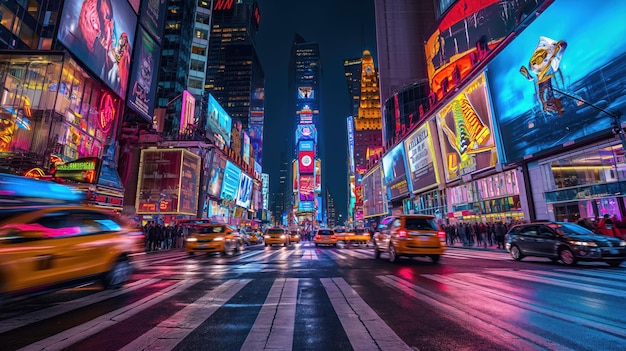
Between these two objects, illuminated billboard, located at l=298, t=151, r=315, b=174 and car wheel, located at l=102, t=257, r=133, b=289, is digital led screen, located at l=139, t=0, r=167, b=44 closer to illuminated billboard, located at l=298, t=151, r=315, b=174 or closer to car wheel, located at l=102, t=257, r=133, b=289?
car wheel, located at l=102, t=257, r=133, b=289

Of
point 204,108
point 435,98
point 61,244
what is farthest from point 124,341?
point 204,108

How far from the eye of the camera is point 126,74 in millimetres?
35750

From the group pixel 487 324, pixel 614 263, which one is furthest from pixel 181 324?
pixel 614 263

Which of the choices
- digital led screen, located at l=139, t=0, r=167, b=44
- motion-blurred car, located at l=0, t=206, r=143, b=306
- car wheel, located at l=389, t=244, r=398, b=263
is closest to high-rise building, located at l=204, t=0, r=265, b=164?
digital led screen, located at l=139, t=0, r=167, b=44

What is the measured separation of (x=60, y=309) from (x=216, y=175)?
53.2 m

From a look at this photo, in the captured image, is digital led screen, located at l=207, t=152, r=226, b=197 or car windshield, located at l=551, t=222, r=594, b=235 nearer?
car windshield, located at l=551, t=222, r=594, b=235

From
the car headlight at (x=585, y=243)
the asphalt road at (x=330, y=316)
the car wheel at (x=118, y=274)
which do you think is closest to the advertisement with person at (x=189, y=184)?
the car wheel at (x=118, y=274)

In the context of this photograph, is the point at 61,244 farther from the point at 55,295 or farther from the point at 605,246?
the point at 605,246

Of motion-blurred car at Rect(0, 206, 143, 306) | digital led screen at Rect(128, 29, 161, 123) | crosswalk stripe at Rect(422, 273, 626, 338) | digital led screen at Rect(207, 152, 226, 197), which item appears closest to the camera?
crosswalk stripe at Rect(422, 273, 626, 338)

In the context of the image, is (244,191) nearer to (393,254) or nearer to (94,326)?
(393,254)

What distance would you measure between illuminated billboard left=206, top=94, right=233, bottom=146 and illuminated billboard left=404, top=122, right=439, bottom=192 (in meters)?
36.4

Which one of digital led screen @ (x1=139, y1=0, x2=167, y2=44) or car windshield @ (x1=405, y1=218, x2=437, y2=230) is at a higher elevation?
digital led screen @ (x1=139, y1=0, x2=167, y2=44)

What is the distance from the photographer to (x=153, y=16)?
4203 cm

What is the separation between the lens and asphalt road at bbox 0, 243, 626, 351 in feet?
10.1
